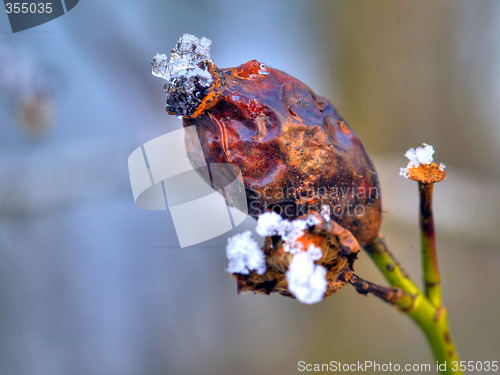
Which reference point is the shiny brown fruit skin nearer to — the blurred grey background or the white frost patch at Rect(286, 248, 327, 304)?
the white frost patch at Rect(286, 248, 327, 304)

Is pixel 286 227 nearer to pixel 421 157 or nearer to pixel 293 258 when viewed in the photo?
pixel 293 258

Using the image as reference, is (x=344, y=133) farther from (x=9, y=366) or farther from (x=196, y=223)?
(x=9, y=366)

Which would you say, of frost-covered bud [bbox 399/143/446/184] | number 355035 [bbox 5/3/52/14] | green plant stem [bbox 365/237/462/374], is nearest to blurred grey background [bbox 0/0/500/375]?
number 355035 [bbox 5/3/52/14]

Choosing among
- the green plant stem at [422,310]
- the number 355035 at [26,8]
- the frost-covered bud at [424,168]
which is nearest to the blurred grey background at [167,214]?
the number 355035 at [26,8]

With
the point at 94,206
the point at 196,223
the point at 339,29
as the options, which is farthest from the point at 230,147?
the point at 339,29

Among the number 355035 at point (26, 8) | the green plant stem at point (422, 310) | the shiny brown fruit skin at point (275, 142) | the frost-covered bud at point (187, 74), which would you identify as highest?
the number 355035 at point (26, 8)

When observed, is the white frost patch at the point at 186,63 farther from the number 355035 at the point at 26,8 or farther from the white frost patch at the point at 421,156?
the number 355035 at the point at 26,8
